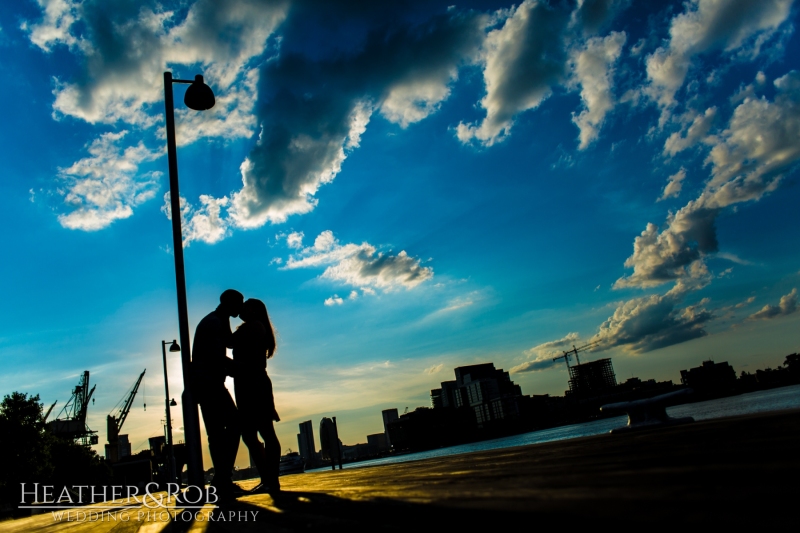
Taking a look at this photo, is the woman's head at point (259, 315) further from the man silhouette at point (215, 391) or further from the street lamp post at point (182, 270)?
the street lamp post at point (182, 270)

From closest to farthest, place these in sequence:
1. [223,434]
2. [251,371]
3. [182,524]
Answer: [182,524] < [223,434] < [251,371]

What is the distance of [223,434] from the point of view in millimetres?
4461

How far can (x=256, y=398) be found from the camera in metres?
4.74

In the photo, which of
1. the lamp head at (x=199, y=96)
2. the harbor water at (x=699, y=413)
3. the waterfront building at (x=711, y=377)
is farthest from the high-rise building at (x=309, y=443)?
the lamp head at (x=199, y=96)

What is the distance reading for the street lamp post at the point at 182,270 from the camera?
5.36 metres

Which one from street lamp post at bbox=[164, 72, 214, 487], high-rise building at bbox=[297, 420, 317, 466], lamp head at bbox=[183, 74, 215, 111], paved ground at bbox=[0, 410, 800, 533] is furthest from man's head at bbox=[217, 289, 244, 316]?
high-rise building at bbox=[297, 420, 317, 466]

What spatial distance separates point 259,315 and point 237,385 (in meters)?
0.75

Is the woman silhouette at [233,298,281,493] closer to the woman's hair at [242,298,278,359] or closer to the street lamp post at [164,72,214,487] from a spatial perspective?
the woman's hair at [242,298,278,359]

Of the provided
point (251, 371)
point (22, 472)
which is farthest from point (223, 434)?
point (22, 472)

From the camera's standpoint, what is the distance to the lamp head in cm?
726

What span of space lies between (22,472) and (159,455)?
17.2 metres

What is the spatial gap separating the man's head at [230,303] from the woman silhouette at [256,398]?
17 centimetres

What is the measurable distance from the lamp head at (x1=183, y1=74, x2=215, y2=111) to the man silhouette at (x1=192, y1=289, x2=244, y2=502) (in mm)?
4188

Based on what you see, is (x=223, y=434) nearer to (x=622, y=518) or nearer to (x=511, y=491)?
(x=511, y=491)
